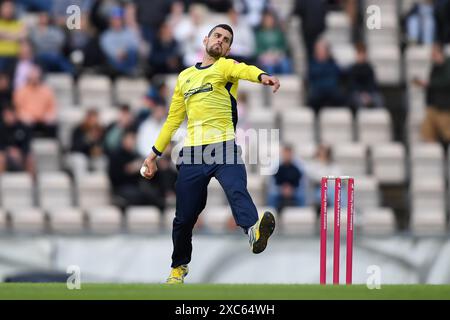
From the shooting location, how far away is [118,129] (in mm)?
19062

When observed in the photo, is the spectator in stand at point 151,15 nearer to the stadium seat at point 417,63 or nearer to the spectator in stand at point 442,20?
the stadium seat at point 417,63

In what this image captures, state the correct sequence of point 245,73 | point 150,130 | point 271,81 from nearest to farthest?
point 271,81
point 245,73
point 150,130

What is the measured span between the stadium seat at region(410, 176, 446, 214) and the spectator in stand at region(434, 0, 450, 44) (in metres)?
3.11

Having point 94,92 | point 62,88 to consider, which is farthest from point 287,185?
point 62,88

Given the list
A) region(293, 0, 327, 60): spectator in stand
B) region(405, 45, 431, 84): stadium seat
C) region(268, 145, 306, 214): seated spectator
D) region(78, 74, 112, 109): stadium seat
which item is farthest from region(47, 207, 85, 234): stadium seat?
region(405, 45, 431, 84): stadium seat

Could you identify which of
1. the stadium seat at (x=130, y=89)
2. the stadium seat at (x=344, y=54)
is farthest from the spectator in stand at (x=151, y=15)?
the stadium seat at (x=344, y=54)

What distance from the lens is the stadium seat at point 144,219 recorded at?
59.8 feet

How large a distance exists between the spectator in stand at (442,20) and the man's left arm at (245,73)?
10125mm

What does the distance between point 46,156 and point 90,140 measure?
64 centimetres

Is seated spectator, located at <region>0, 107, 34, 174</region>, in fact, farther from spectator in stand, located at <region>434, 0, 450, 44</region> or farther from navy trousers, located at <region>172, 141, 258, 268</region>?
navy trousers, located at <region>172, 141, 258, 268</region>

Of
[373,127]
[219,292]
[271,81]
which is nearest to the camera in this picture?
[271,81]

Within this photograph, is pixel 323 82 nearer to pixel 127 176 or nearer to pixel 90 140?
pixel 127 176

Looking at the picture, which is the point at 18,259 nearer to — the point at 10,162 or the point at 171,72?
the point at 10,162
